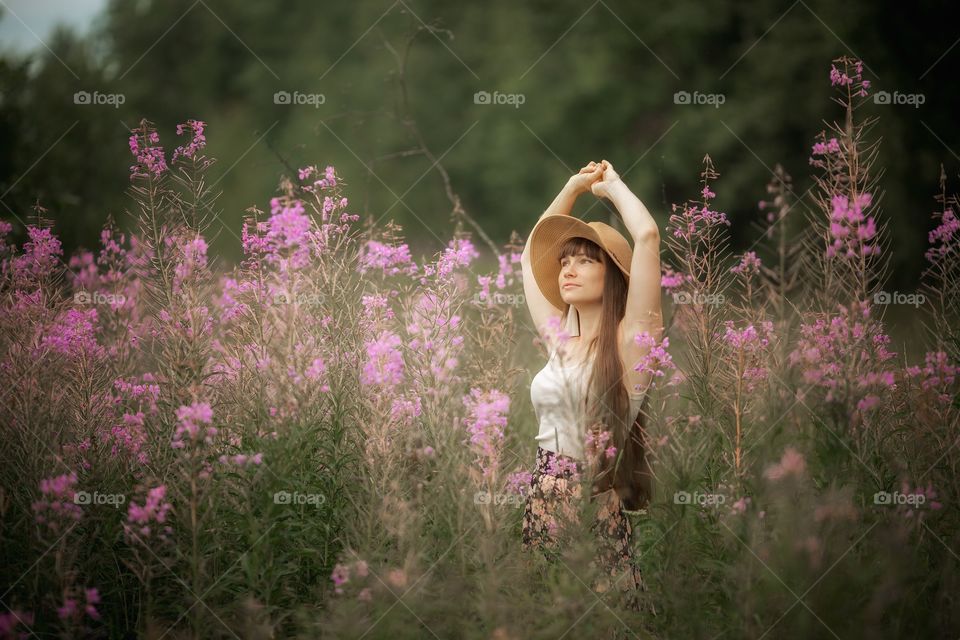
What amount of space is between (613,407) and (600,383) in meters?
0.12

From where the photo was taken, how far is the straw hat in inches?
154

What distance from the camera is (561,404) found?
3.73 metres

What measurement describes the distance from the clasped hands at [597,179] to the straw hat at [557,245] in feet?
0.52

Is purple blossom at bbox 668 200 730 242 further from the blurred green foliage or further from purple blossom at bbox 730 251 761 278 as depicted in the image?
the blurred green foliage

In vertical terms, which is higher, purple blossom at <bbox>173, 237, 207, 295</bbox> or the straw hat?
the straw hat

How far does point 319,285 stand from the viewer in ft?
14.3

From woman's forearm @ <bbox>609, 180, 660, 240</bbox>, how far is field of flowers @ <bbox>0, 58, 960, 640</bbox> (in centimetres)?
26

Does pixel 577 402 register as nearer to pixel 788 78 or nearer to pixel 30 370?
pixel 30 370

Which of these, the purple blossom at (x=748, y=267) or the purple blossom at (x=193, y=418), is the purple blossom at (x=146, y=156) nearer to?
the purple blossom at (x=193, y=418)

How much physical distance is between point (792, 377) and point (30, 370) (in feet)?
11.5

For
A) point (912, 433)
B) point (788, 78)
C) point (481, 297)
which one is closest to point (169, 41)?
point (788, 78)

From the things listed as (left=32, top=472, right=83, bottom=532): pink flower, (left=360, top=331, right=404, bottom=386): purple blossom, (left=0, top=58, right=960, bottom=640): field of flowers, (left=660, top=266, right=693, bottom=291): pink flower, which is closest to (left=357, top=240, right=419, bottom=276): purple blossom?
(left=0, top=58, right=960, bottom=640): field of flowers

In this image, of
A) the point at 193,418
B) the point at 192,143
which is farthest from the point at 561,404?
the point at 192,143

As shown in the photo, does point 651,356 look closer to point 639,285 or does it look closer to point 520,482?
point 639,285
